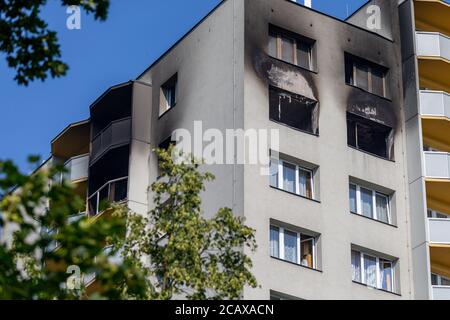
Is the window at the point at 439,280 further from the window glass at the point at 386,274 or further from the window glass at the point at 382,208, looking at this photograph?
the window glass at the point at 386,274

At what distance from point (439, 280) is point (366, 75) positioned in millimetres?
8314

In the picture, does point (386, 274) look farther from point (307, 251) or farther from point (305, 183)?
point (305, 183)

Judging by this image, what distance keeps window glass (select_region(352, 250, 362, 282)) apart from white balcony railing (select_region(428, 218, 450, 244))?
3309 millimetres

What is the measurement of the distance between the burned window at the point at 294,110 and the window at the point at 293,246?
161 inches

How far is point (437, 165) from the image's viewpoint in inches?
1654

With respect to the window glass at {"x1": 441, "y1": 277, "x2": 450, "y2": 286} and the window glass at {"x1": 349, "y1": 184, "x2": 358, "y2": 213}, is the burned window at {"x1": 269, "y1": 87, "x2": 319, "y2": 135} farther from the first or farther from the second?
the window glass at {"x1": 441, "y1": 277, "x2": 450, "y2": 286}

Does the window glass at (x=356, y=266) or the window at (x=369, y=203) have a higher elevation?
the window at (x=369, y=203)

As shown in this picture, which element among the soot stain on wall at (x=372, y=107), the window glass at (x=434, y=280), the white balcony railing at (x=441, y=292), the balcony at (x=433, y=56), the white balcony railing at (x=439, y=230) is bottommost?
the white balcony railing at (x=441, y=292)

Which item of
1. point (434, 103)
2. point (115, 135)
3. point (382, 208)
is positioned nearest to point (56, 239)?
point (382, 208)

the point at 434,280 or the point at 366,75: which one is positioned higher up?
the point at 366,75

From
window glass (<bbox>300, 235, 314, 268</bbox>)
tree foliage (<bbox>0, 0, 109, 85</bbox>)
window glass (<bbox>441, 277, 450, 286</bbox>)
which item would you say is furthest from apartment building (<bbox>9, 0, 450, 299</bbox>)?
tree foliage (<bbox>0, 0, 109, 85</bbox>)

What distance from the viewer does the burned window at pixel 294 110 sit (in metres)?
39.3

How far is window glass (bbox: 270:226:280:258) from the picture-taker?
3631 cm

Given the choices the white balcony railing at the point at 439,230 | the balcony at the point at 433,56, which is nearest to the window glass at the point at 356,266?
the white balcony railing at the point at 439,230
